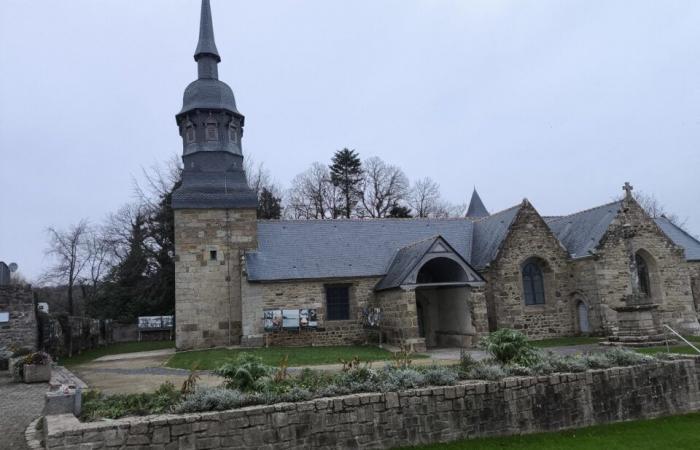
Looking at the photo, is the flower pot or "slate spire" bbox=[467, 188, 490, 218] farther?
"slate spire" bbox=[467, 188, 490, 218]

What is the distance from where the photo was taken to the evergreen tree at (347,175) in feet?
132

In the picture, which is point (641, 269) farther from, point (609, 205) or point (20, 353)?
point (20, 353)

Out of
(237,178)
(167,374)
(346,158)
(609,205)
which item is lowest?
(167,374)

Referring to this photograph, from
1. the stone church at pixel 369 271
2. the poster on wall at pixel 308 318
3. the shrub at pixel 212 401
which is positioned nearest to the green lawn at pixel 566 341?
the stone church at pixel 369 271

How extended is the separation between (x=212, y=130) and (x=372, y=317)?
10.5m

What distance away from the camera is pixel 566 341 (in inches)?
728

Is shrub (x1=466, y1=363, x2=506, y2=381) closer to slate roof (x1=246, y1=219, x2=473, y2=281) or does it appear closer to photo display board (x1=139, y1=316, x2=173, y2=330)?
slate roof (x1=246, y1=219, x2=473, y2=281)

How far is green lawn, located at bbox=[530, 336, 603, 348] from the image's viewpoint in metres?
17.5

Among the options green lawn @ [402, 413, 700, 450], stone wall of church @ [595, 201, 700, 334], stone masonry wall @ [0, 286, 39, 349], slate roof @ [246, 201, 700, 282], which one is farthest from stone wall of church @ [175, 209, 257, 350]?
green lawn @ [402, 413, 700, 450]

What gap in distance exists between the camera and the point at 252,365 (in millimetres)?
7258

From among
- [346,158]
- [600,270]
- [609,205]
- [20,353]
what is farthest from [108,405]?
[346,158]

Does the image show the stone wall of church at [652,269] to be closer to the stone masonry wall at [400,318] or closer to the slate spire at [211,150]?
the stone masonry wall at [400,318]

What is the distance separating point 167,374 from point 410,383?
27.0 feet

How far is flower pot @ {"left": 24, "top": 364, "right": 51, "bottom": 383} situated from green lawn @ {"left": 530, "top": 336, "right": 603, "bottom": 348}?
573 inches
